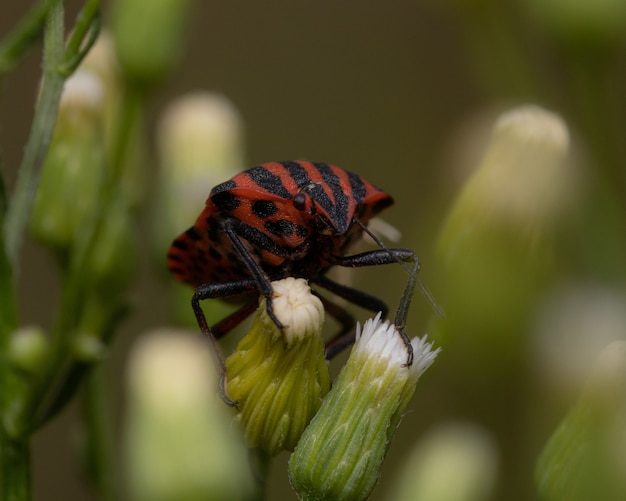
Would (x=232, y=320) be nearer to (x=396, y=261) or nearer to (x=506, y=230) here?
(x=396, y=261)

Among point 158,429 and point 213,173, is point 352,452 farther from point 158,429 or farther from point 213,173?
point 213,173

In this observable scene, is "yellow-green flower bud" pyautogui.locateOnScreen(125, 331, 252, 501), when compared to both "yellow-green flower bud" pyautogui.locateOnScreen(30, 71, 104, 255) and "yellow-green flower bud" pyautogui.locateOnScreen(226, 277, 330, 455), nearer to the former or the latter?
"yellow-green flower bud" pyautogui.locateOnScreen(226, 277, 330, 455)

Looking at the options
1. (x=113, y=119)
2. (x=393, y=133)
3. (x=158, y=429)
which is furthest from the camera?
(x=393, y=133)

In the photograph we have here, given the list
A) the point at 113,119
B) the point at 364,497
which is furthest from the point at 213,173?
the point at 364,497

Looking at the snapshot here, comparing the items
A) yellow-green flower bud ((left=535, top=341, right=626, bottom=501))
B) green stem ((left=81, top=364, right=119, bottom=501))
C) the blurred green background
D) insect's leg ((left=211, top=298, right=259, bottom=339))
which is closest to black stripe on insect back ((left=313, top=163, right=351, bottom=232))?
insect's leg ((left=211, top=298, right=259, bottom=339))

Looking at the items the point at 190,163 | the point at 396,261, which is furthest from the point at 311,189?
Answer: the point at 190,163

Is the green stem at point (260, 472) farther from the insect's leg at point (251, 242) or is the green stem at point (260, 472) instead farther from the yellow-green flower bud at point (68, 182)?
the yellow-green flower bud at point (68, 182)
